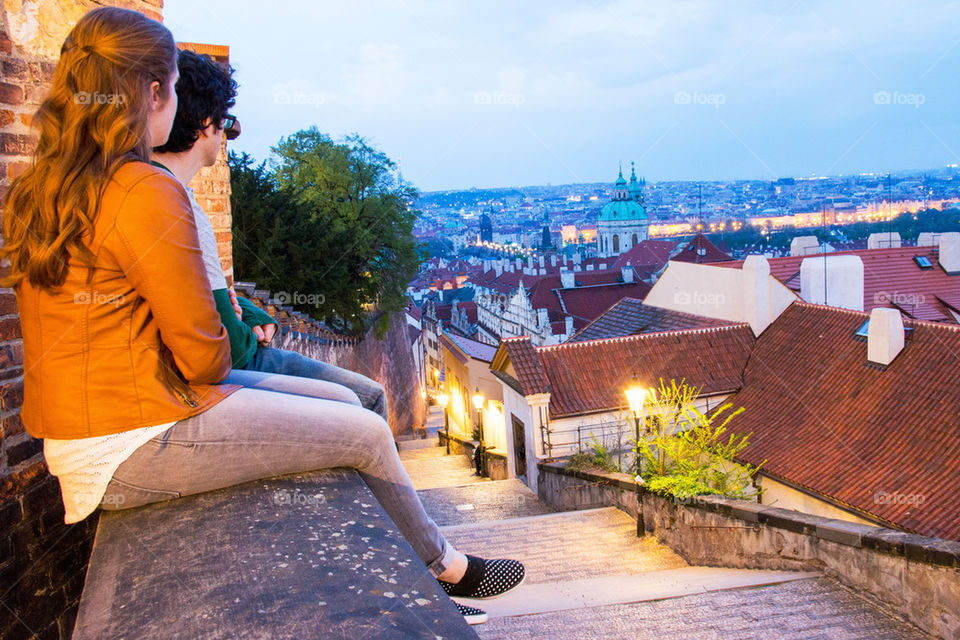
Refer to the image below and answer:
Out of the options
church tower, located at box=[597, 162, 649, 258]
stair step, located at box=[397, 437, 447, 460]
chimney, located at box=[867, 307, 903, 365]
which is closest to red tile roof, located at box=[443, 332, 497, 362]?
stair step, located at box=[397, 437, 447, 460]


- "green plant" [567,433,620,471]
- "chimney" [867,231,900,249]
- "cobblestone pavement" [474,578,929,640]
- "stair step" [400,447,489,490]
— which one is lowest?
"stair step" [400,447,489,490]

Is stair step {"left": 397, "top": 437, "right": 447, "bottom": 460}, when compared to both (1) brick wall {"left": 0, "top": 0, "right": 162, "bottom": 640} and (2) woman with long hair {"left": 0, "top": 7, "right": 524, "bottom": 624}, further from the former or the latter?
(2) woman with long hair {"left": 0, "top": 7, "right": 524, "bottom": 624}

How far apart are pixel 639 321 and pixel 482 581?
17.6 metres

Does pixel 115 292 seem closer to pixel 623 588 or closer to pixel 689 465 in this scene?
pixel 623 588

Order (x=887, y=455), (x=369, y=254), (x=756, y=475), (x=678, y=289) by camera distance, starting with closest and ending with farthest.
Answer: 1. (x=887, y=455)
2. (x=756, y=475)
3. (x=678, y=289)
4. (x=369, y=254)

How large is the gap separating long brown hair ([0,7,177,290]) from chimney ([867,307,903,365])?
12554 millimetres

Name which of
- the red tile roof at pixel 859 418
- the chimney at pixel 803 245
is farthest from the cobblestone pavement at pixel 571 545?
the chimney at pixel 803 245

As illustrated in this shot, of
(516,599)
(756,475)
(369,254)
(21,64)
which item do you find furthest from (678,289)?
(21,64)

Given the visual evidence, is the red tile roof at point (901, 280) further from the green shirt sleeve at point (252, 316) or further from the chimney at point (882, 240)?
the green shirt sleeve at point (252, 316)

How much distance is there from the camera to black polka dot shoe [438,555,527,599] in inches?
109

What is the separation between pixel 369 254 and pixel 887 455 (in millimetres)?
19260

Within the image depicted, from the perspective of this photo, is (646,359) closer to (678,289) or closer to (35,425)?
(678,289)

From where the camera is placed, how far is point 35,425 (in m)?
2.21

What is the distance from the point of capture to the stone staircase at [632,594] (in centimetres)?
462
